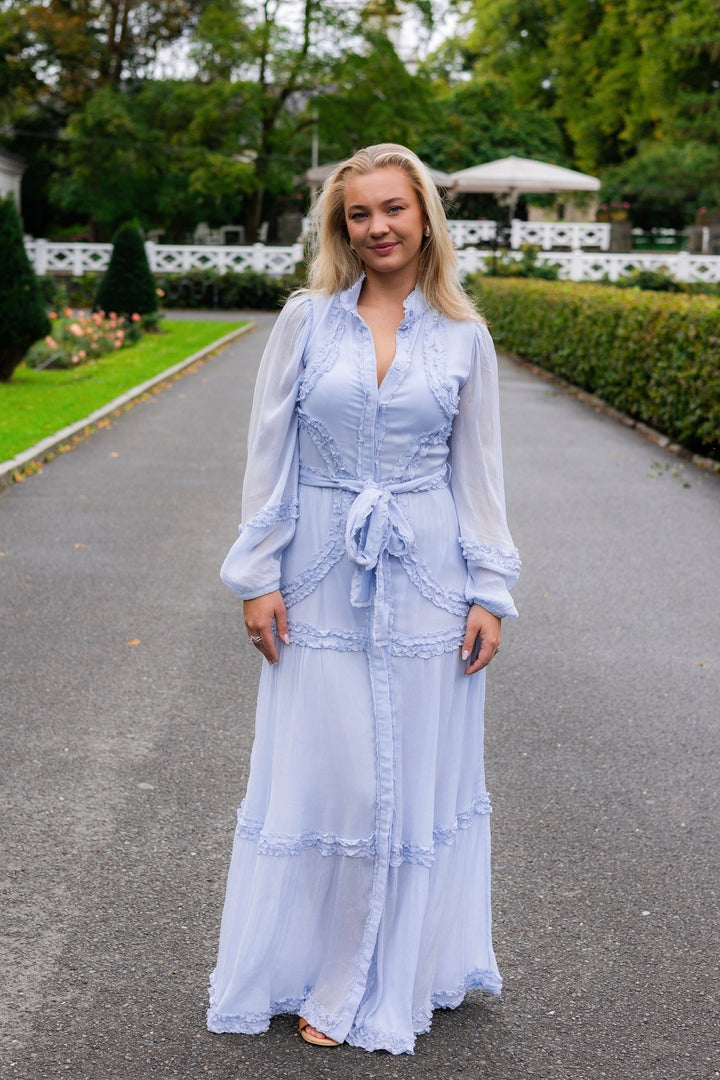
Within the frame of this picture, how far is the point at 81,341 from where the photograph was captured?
19.2 m

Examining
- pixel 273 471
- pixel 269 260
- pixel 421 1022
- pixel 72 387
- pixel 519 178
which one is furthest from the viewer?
pixel 269 260

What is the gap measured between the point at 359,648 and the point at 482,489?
18.4 inches

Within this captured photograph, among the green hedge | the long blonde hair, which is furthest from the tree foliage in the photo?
the long blonde hair

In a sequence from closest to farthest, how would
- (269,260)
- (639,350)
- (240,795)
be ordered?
(240,795) → (639,350) → (269,260)


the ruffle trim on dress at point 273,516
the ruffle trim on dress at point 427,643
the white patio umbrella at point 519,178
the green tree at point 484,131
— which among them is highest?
the green tree at point 484,131

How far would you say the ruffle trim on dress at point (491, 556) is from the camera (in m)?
2.87

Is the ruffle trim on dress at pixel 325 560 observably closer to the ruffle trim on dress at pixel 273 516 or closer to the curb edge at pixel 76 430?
the ruffle trim on dress at pixel 273 516

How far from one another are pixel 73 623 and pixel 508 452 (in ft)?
22.6

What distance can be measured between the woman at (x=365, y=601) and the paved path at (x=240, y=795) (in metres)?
0.24

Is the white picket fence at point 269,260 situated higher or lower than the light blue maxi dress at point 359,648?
higher

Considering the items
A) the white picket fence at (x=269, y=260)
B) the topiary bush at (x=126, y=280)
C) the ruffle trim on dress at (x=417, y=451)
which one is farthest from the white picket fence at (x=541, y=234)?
the ruffle trim on dress at (x=417, y=451)

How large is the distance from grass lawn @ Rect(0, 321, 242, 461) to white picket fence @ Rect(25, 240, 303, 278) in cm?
1208

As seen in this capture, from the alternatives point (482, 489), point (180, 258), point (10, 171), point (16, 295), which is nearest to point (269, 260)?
point (180, 258)

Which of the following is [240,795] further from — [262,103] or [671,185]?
[671,185]
